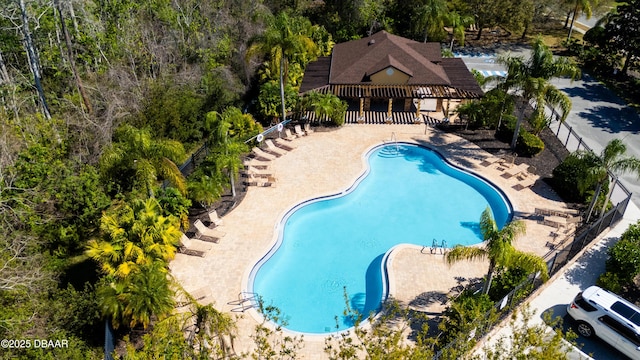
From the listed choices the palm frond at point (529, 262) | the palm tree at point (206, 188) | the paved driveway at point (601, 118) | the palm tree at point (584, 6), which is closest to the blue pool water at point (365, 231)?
the palm tree at point (206, 188)

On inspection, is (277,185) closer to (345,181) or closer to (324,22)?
(345,181)

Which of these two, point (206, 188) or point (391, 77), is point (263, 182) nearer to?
point (206, 188)

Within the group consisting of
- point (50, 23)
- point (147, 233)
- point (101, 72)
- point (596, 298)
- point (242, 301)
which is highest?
point (50, 23)

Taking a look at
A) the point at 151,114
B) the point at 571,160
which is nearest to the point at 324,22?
the point at 151,114

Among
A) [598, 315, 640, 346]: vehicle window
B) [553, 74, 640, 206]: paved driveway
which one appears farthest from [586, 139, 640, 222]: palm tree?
[598, 315, 640, 346]: vehicle window

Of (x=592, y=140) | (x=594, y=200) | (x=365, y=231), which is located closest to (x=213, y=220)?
(x=365, y=231)
